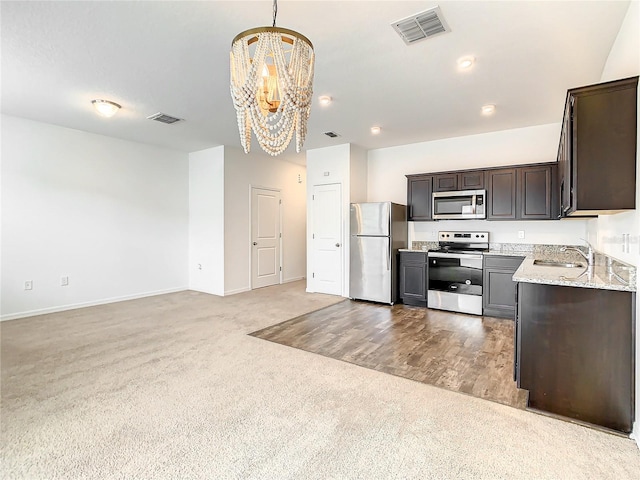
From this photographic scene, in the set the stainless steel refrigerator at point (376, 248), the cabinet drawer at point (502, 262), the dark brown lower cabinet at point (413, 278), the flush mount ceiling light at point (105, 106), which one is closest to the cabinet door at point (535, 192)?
the cabinet drawer at point (502, 262)

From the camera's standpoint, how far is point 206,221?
6.41m

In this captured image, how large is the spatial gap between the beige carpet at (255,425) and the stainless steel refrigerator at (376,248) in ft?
8.04

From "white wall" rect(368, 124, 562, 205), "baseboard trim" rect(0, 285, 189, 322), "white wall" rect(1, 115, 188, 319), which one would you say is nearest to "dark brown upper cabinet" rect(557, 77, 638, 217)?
"white wall" rect(368, 124, 562, 205)

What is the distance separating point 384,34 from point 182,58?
1717mm

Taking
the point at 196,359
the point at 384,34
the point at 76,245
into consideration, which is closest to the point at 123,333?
the point at 196,359

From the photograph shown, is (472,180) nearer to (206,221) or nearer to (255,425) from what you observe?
(255,425)

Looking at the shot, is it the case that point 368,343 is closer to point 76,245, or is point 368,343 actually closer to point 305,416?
point 305,416

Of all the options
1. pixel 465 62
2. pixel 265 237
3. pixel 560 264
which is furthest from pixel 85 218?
pixel 560 264

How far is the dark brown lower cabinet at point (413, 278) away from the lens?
205 inches

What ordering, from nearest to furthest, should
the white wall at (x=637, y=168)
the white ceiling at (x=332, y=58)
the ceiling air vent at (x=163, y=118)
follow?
the white wall at (x=637, y=168)
the white ceiling at (x=332, y=58)
the ceiling air vent at (x=163, y=118)

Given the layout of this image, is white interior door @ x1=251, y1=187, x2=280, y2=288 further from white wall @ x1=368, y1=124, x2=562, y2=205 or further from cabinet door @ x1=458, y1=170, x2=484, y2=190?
cabinet door @ x1=458, y1=170, x2=484, y2=190

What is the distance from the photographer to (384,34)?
2.57 m

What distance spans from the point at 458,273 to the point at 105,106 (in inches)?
Result: 198

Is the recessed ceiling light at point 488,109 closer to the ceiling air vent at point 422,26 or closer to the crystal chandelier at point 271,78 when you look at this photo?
the ceiling air vent at point 422,26
